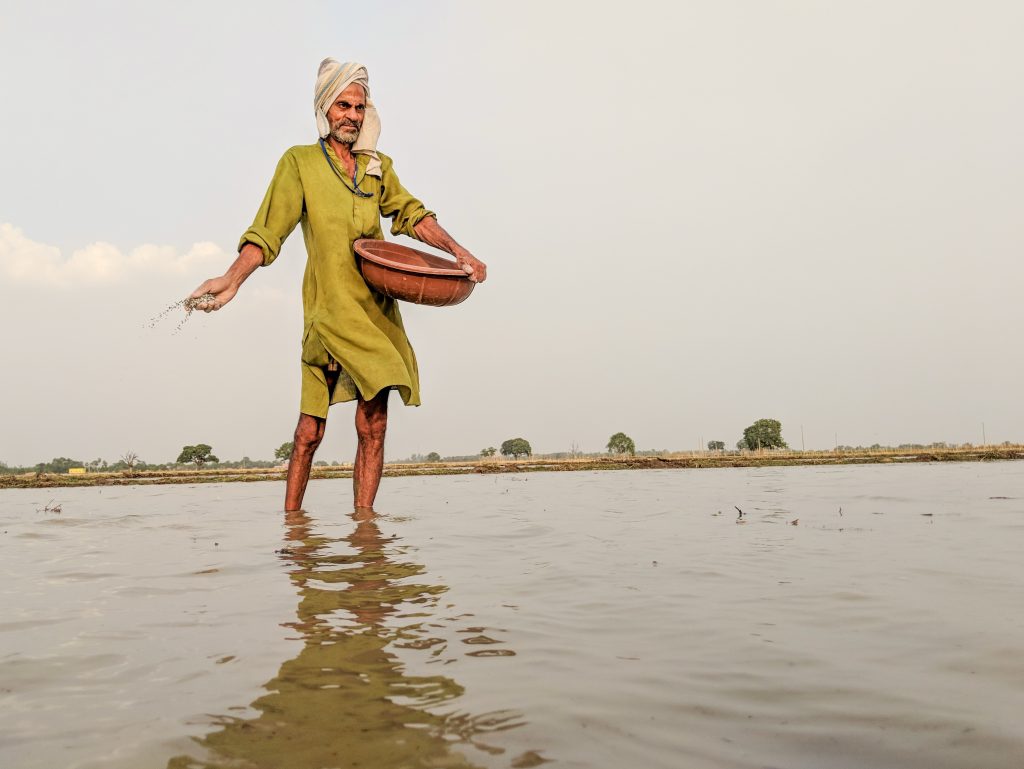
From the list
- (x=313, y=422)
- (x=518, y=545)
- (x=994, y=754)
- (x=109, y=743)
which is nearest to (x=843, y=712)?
(x=994, y=754)

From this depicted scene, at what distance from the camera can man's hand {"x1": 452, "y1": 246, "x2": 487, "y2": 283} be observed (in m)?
4.91

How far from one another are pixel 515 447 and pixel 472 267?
7733 cm

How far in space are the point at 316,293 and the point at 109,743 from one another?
433 cm

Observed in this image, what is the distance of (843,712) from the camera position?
1.26 m

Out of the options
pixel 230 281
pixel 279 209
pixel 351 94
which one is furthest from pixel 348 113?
pixel 230 281

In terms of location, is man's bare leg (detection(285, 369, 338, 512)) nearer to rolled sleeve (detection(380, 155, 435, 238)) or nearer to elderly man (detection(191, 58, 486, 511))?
elderly man (detection(191, 58, 486, 511))

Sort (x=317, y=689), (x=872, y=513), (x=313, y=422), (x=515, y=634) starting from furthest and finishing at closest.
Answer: (x=313, y=422) < (x=872, y=513) < (x=515, y=634) < (x=317, y=689)

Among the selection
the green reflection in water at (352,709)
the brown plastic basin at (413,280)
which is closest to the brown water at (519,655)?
the green reflection in water at (352,709)

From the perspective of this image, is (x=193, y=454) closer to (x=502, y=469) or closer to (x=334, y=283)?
(x=502, y=469)

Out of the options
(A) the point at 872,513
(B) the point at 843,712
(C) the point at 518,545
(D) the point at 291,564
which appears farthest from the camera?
(A) the point at 872,513

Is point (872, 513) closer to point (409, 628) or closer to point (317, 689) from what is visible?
point (409, 628)

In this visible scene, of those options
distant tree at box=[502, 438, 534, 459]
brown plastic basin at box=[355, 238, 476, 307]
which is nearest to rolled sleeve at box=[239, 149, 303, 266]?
brown plastic basin at box=[355, 238, 476, 307]

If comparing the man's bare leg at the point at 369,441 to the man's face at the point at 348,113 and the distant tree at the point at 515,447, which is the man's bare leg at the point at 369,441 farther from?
the distant tree at the point at 515,447

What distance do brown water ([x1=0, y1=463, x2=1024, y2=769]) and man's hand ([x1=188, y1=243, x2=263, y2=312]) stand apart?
67.6 inches
